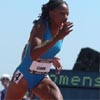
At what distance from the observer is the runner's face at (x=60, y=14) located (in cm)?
639

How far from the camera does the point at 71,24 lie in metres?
6.07

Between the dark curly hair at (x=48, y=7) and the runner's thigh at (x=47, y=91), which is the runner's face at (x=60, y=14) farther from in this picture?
the runner's thigh at (x=47, y=91)

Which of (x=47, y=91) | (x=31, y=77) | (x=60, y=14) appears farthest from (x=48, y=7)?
(x=47, y=91)

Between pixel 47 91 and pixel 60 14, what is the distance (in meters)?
0.84

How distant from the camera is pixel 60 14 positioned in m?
6.40

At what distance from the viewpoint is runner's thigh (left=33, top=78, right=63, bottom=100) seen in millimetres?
6512

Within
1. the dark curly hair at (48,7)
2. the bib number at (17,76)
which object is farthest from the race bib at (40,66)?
the dark curly hair at (48,7)

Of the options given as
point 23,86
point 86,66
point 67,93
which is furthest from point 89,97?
point 23,86

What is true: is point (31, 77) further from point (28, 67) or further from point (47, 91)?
point (47, 91)

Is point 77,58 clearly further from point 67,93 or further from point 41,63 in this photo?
point 41,63

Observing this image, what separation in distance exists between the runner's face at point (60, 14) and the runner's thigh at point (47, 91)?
0.67 metres

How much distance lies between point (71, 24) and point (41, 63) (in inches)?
26.9

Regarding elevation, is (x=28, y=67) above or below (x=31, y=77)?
above

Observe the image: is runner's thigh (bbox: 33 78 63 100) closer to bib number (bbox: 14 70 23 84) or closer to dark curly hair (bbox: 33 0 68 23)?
bib number (bbox: 14 70 23 84)
